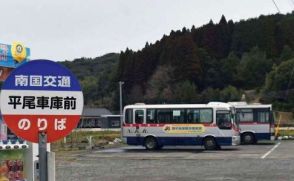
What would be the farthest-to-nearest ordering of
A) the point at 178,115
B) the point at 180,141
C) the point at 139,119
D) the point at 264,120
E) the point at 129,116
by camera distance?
1. the point at 264,120
2. the point at 129,116
3. the point at 139,119
4. the point at 178,115
5. the point at 180,141

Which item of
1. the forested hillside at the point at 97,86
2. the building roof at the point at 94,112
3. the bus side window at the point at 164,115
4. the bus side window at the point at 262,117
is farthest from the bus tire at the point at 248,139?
the forested hillside at the point at 97,86

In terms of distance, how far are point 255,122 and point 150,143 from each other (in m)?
8.43

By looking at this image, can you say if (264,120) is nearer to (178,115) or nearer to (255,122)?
(255,122)

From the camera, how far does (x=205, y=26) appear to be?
423ft

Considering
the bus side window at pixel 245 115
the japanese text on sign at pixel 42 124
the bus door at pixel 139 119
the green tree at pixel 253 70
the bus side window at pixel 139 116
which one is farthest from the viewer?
the green tree at pixel 253 70

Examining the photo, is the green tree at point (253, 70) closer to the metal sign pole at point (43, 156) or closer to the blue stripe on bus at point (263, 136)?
the blue stripe on bus at point (263, 136)

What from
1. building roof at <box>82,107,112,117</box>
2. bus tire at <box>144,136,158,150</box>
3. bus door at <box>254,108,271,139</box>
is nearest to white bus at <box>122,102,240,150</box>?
bus tire at <box>144,136,158,150</box>

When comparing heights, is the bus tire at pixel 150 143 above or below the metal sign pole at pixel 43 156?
below

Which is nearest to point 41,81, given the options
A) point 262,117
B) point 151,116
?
point 151,116

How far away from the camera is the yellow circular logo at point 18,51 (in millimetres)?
7820

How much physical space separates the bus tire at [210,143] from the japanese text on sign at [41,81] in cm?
2528

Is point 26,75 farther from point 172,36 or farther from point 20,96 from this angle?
point 172,36

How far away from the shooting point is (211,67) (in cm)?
11275

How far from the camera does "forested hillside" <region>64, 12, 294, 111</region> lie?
331 ft
